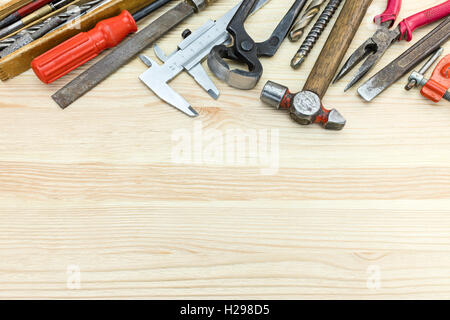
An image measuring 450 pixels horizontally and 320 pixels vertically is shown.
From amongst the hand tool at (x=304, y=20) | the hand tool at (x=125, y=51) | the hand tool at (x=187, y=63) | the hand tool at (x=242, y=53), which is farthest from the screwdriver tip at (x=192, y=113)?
the hand tool at (x=304, y=20)

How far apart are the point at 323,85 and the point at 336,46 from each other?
130mm

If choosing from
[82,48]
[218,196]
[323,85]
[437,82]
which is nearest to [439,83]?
[437,82]

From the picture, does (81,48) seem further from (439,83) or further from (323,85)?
(439,83)

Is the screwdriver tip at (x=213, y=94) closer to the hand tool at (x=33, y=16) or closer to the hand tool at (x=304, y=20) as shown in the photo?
the hand tool at (x=304, y=20)

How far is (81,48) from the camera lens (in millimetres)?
882

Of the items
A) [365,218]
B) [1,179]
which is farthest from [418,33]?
[1,179]

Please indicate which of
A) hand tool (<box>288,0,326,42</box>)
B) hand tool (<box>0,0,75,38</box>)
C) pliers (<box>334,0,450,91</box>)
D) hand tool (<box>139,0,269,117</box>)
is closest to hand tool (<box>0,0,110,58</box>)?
hand tool (<box>0,0,75,38</box>)

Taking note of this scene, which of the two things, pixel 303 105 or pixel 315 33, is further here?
pixel 315 33

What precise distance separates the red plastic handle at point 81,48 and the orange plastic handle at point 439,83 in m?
0.85

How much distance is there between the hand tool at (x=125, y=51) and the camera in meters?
0.88

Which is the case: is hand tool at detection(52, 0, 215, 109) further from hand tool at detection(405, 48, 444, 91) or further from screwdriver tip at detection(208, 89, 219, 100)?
hand tool at detection(405, 48, 444, 91)

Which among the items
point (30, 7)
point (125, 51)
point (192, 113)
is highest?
point (30, 7)

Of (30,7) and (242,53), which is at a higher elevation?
(30,7)

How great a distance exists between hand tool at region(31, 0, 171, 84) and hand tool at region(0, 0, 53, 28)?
0.19m
